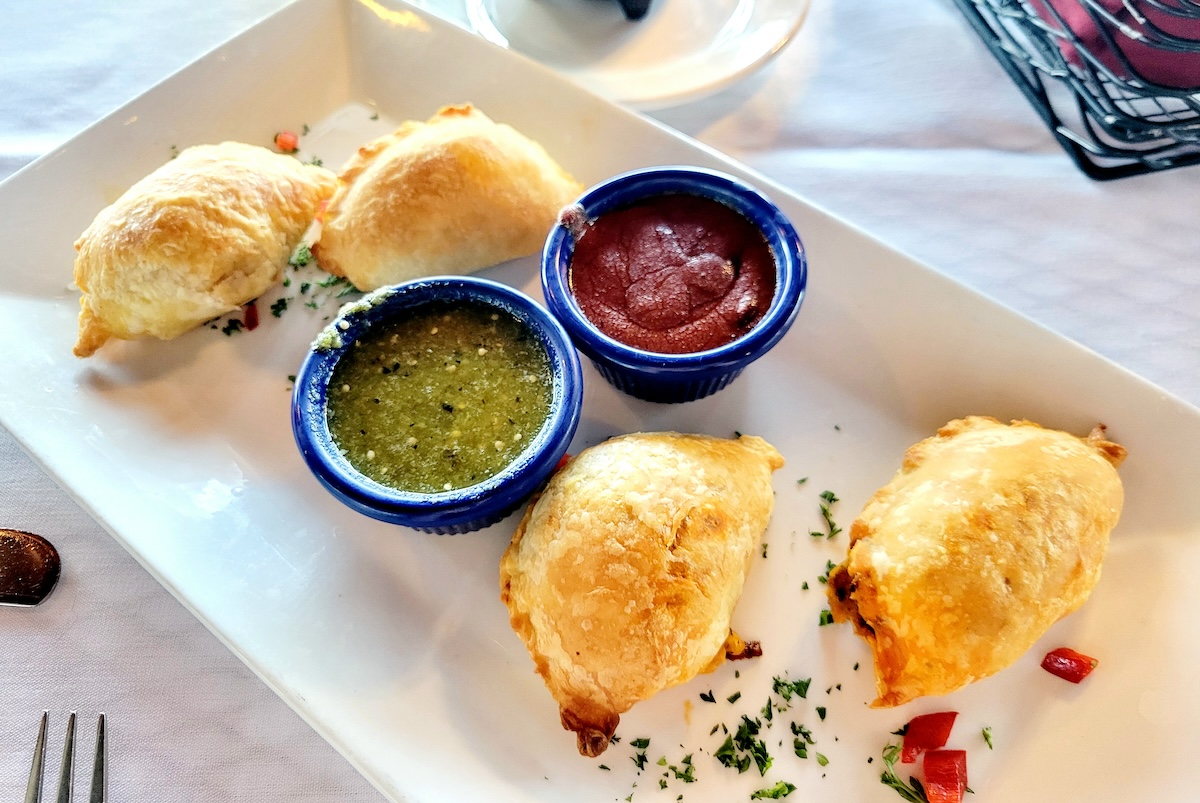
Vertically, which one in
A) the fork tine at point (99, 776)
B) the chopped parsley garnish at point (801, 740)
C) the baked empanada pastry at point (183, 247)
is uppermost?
the baked empanada pastry at point (183, 247)

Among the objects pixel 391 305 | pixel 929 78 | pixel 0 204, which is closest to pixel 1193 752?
pixel 391 305

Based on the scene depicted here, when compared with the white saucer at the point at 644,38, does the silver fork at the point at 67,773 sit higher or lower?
lower

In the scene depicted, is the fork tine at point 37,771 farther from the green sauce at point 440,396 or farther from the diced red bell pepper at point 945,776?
the diced red bell pepper at point 945,776

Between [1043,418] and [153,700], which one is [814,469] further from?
[153,700]

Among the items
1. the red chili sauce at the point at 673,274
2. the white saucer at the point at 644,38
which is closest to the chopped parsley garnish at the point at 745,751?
the red chili sauce at the point at 673,274

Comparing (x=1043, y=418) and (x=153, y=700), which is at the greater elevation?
(x=1043, y=418)

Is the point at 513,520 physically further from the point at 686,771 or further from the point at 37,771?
the point at 37,771
